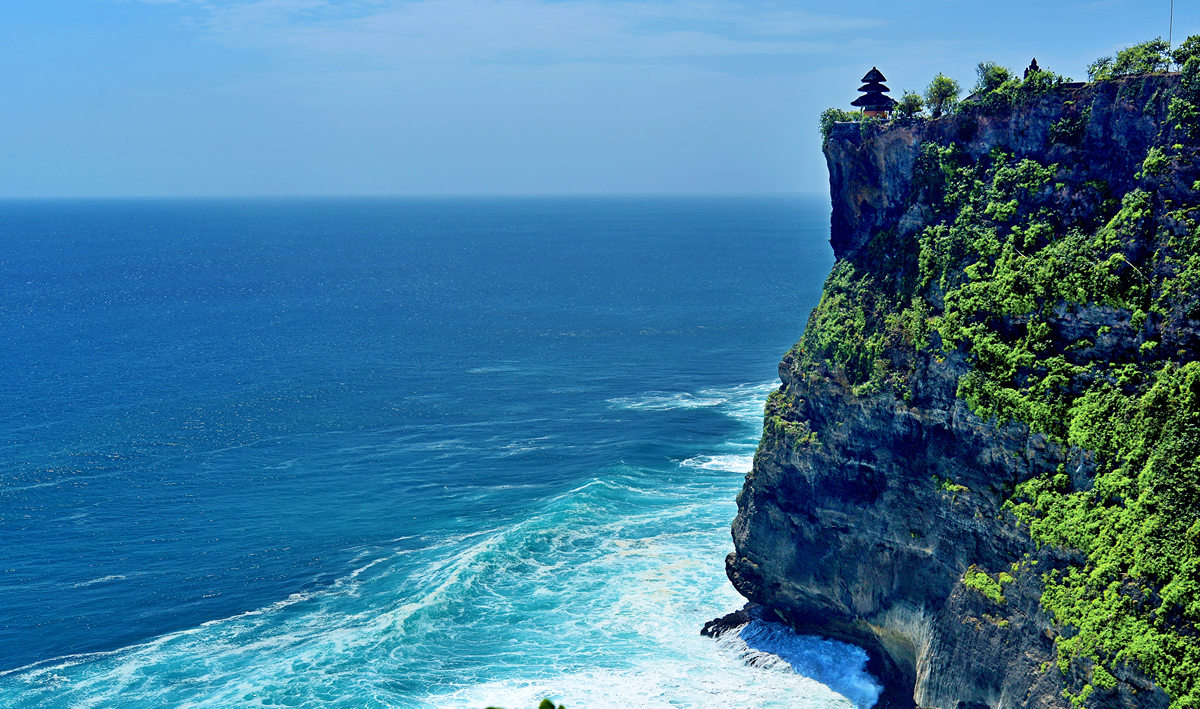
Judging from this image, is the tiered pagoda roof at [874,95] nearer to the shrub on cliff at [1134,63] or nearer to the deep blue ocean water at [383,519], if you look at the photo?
the shrub on cliff at [1134,63]

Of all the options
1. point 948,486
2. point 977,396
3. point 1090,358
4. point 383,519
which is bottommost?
point 383,519

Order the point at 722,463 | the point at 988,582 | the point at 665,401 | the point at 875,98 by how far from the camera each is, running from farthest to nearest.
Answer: the point at 665,401 < the point at 722,463 < the point at 875,98 < the point at 988,582

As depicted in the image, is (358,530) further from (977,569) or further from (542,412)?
(977,569)

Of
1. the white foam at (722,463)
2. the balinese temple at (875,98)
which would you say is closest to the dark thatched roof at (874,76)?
the balinese temple at (875,98)

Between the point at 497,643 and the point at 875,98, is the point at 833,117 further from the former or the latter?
the point at 497,643

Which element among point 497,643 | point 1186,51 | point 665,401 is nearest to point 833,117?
point 1186,51

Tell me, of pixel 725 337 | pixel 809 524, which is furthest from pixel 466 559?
pixel 725 337

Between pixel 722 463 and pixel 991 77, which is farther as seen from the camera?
pixel 722 463
